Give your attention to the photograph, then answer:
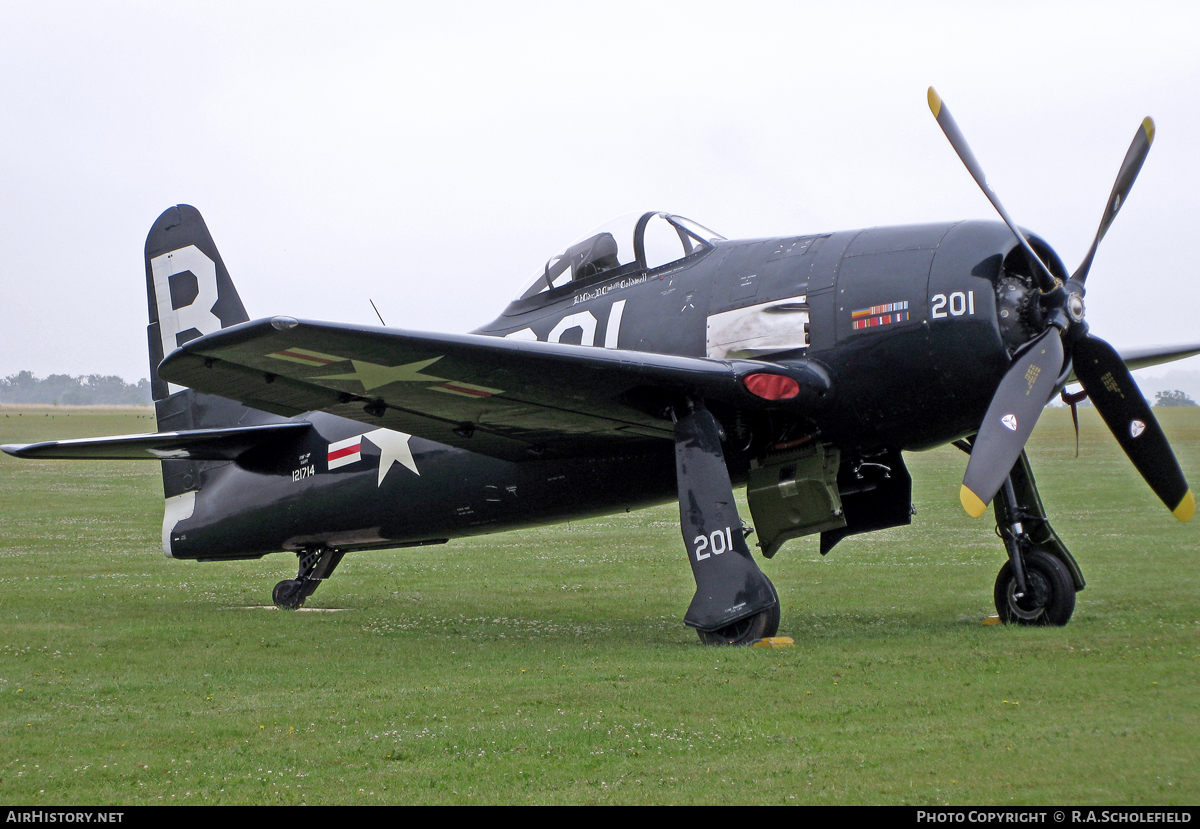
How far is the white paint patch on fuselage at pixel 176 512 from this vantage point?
1287 cm

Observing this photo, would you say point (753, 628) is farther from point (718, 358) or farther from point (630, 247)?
point (630, 247)

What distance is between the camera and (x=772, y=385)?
333 inches

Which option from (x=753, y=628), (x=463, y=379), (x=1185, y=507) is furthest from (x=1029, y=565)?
(x=463, y=379)

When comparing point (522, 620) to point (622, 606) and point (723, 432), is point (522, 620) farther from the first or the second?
point (723, 432)

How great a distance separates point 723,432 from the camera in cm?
937

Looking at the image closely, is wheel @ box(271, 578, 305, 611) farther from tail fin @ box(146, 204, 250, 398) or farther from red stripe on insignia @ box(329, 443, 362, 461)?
tail fin @ box(146, 204, 250, 398)

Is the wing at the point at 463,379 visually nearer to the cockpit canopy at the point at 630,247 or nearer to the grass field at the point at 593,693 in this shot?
the cockpit canopy at the point at 630,247

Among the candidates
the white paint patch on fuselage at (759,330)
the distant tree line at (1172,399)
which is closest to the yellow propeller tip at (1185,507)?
the white paint patch on fuselage at (759,330)

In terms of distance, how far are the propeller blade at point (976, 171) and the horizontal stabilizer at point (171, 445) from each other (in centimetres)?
695

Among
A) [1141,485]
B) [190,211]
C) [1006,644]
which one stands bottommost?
[1141,485]

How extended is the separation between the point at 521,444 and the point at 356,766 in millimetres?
5123

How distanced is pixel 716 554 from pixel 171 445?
20.1 feet

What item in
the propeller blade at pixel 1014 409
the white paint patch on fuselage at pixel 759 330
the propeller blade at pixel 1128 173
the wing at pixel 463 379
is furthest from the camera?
the propeller blade at pixel 1128 173

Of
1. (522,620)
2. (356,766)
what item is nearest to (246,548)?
(522,620)
